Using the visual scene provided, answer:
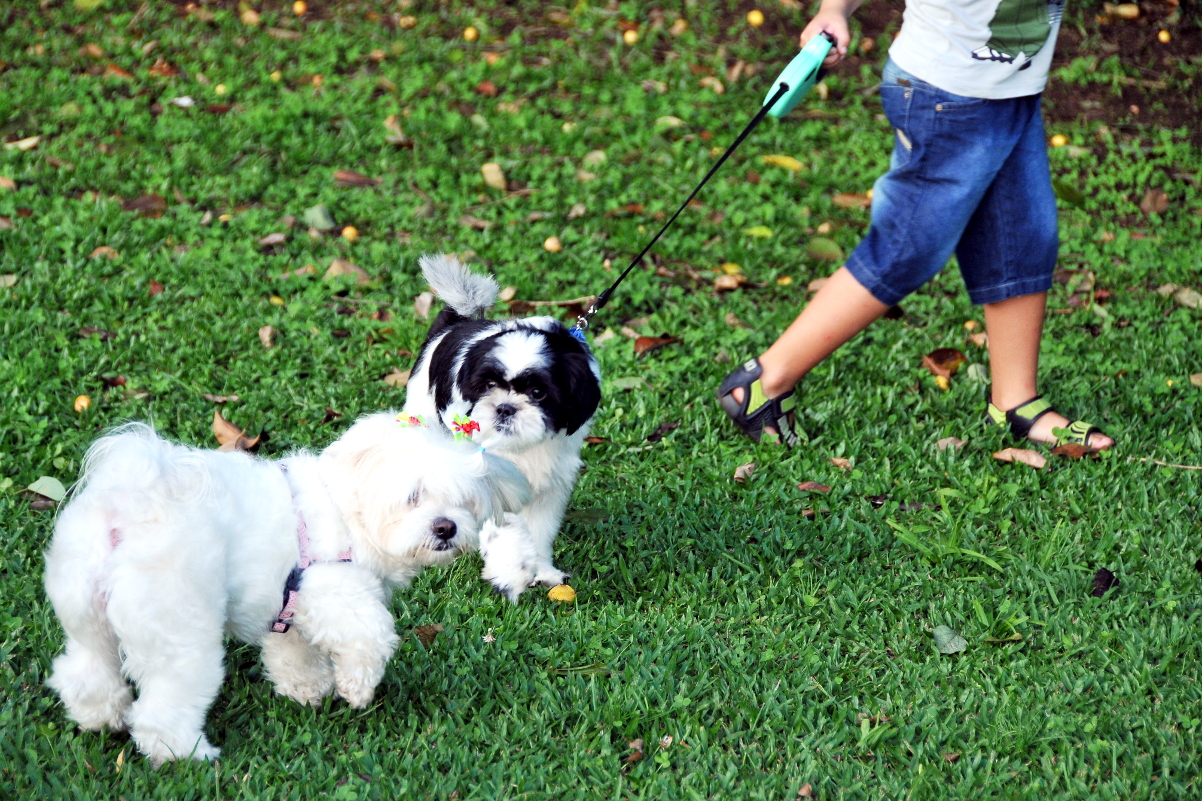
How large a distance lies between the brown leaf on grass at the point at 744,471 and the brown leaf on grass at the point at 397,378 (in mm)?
1386

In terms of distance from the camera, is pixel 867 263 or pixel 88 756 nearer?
pixel 88 756

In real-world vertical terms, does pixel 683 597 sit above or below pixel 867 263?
below

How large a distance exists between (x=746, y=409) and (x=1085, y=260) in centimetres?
263

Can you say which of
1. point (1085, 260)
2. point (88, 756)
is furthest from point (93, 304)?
point (1085, 260)

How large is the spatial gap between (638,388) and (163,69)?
436 centimetres

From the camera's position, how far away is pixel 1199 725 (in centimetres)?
285

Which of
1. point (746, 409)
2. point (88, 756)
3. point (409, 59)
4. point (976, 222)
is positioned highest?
point (976, 222)

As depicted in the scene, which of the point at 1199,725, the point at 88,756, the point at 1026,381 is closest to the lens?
the point at 88,756

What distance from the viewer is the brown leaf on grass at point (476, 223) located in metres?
5.85

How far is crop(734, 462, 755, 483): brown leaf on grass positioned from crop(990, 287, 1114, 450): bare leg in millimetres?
1072

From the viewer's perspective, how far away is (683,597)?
11.2ft

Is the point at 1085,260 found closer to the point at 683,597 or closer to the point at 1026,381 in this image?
the point at 1026,381

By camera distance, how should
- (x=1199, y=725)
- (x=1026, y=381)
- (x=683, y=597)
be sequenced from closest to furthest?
(x=1199, y=725) → (x=683, y=597) → (x=1026, y=381)

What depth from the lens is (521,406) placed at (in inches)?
126
